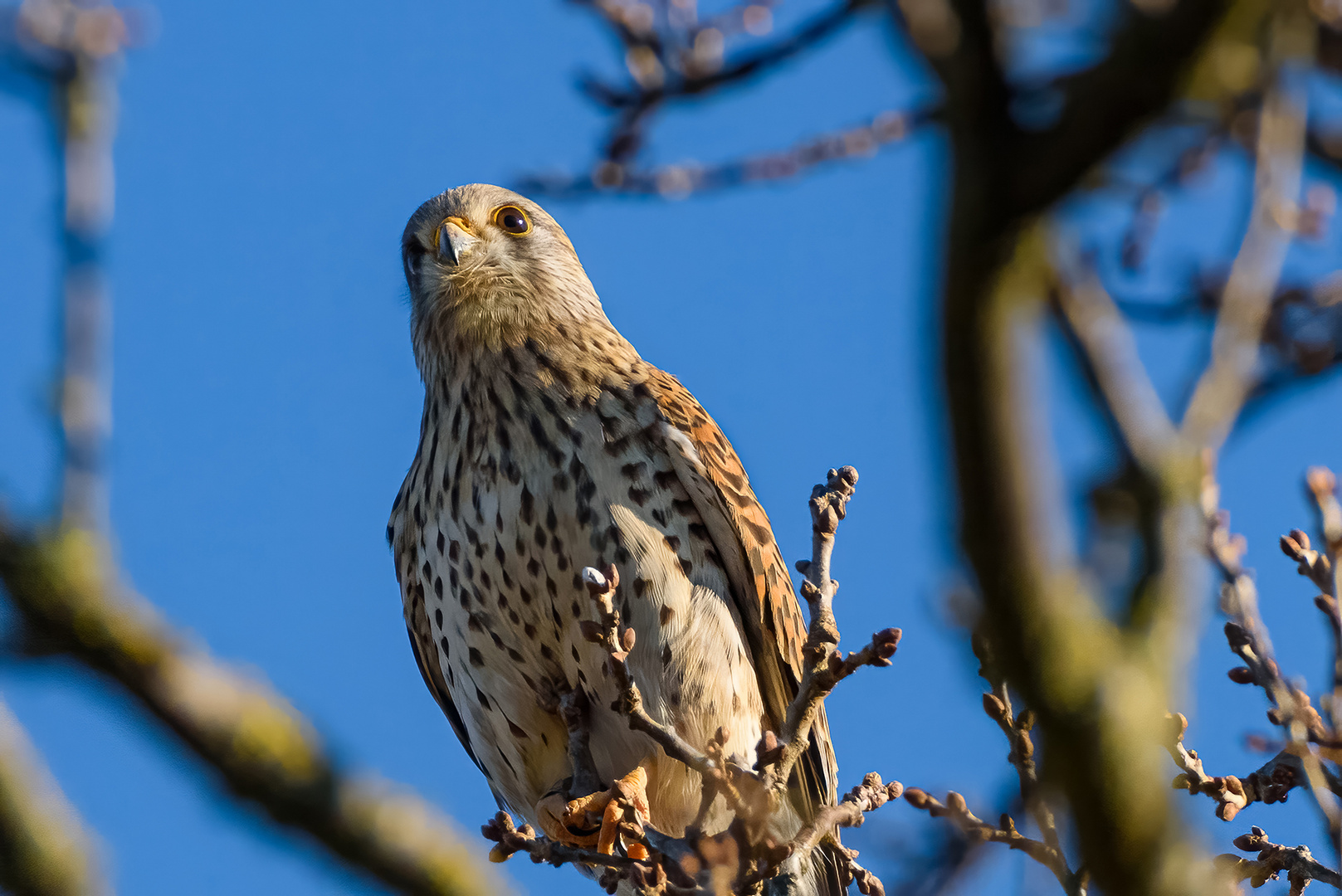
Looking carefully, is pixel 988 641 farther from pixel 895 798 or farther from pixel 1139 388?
pixel 895 798

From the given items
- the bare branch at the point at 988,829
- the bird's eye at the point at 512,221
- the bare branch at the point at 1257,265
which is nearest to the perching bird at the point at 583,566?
the bird's eye at the point at 512,221

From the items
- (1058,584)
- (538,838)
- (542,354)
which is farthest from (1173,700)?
(542,354)

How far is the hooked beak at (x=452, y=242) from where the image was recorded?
5.15 meters

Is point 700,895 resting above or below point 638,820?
below

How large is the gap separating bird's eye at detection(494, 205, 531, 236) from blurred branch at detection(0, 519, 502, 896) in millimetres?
3757

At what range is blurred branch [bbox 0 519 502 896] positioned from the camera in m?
1.61

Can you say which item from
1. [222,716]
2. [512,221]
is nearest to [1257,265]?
[222,716]

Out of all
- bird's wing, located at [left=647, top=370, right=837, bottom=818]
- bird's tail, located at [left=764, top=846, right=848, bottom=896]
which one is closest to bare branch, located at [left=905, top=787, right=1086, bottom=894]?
bird's wing, located at [left=647, top=370, right=837, bottom=818]

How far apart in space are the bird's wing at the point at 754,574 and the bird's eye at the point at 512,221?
128cm

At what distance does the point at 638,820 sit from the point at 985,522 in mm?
2039

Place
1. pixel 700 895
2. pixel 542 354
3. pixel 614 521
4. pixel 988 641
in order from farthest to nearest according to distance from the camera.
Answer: pixel 542 354
pixel 614 521
pixel 700 895
pixel 988 641

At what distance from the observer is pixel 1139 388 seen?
1459 millimetres

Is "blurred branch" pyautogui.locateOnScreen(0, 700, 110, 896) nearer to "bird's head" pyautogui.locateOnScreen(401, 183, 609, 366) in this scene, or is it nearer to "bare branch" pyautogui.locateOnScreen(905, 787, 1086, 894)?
"bare branch" pyautogui.locateOnScreen(905, 787, 1086, 894)

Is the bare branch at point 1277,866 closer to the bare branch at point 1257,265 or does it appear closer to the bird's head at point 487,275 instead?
the bare branch at point 1257,265
